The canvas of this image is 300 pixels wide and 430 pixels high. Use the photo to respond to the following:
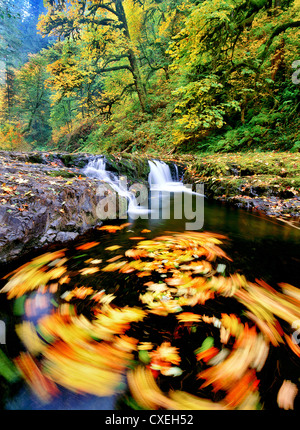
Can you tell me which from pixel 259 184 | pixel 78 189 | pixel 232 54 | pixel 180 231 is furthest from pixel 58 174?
pixel 232 54

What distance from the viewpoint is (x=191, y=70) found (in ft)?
32.5

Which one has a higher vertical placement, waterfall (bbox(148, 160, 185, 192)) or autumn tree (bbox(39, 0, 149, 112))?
autumn tree (bbox(39, 0, 149, 112))

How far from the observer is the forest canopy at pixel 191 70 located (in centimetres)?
815

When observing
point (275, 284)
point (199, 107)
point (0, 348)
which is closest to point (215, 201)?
point (275, 284)

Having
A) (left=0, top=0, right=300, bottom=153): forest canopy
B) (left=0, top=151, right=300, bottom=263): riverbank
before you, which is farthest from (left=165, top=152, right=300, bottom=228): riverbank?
(left=0, top=0, right=300, bottom=153): forest canopy

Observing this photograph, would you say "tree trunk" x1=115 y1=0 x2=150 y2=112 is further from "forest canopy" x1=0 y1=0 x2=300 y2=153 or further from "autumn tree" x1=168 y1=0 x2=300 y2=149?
"autumn tree" x1=168 y1=0 x2=300 y2=149

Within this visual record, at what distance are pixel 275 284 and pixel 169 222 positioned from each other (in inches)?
104

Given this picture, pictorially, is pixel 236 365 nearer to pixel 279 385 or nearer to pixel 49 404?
pixel 279 385

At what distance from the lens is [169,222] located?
Answer: 4652 millimetres

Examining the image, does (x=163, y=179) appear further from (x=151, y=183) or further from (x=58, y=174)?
(x=58, y=174)

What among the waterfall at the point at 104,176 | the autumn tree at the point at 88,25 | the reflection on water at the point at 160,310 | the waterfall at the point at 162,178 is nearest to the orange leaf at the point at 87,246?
the reflection on water at the point at 160,310

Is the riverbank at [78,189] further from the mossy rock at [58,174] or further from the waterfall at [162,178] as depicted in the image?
the waterfall at [162,178]

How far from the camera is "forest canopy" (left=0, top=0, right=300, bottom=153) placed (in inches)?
321

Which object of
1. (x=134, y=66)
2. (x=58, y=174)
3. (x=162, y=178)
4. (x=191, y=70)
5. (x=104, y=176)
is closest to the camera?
(x=58, y=174)
